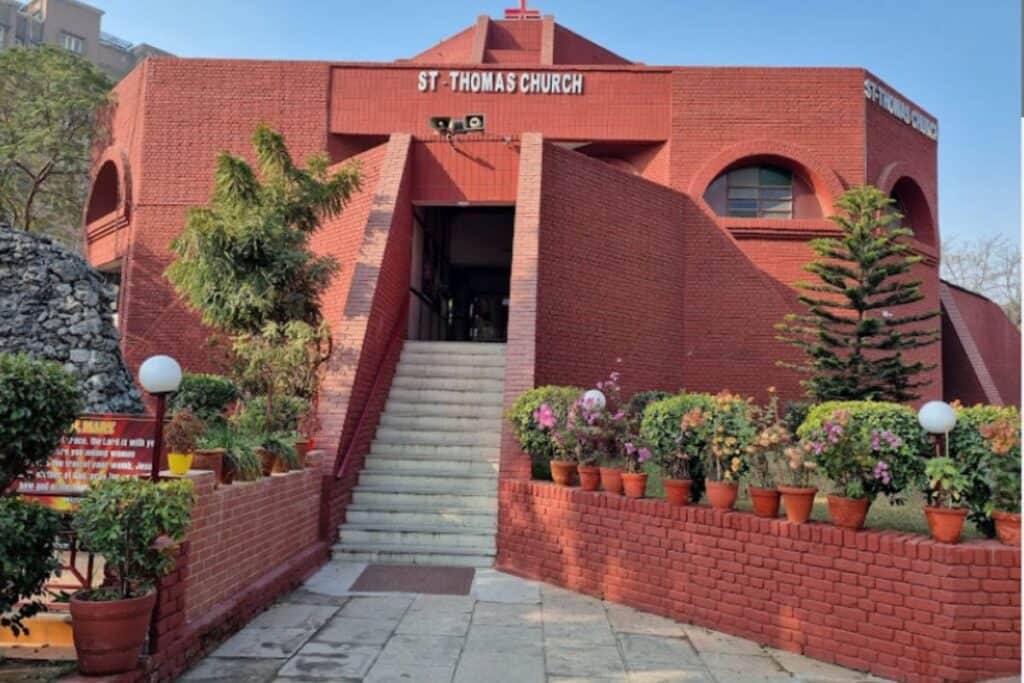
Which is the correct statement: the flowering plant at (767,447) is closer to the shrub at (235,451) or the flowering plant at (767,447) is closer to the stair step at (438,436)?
the stair step at (438,436)

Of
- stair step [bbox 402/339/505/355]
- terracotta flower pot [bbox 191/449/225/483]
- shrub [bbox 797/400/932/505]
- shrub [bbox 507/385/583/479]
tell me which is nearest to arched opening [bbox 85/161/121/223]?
stair step [bbox 402/339/505/355]

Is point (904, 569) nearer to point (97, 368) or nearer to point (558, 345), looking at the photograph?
point (558, 345)

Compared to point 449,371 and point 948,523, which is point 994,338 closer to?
point 449,371

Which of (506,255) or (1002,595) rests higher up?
(506,255)

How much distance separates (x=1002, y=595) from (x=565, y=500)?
3.24m

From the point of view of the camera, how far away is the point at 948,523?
398cm

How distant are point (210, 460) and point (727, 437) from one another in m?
3.62

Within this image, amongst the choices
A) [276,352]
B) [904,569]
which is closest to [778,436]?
[904,569]

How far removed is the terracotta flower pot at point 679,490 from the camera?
5.26 m

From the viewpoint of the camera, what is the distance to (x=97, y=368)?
788 cm

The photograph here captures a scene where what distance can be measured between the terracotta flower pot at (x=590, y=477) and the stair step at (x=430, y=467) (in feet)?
5.43

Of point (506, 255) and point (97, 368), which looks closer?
point (97, 368)

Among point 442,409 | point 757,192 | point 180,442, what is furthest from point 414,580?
point 757,192

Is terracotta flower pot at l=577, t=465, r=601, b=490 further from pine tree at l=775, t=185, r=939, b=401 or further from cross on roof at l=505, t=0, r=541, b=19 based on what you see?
cross on roof at l=505, t=0, r=541, b=19
